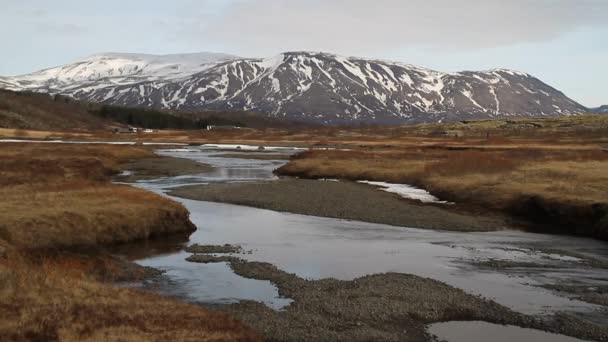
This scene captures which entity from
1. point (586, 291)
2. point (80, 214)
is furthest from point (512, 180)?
point (80, 214)

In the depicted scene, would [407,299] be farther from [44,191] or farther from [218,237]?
[44,191]

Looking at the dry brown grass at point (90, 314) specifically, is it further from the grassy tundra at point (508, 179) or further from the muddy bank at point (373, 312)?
the grassy tundra at point (508, 179)

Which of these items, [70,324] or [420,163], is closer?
[70,324]

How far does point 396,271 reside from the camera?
27250 millimetres

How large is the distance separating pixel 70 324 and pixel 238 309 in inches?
266

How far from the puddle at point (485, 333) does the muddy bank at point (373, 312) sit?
393 mm

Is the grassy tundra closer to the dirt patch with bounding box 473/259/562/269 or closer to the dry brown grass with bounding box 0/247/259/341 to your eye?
the dirt patch with bounding box 473/259/562/269

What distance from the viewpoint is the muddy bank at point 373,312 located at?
18.8 meters

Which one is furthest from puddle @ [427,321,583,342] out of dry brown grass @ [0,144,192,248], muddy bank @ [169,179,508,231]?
muddy bank @ [169,179,508,231]

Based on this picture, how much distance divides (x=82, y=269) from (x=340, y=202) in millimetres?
29603

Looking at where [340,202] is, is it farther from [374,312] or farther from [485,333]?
[485,333]

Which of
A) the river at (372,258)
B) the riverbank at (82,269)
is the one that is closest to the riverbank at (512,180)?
the river at (372,258)

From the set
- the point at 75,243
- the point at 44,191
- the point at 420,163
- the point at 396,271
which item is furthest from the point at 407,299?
the point at 420,163

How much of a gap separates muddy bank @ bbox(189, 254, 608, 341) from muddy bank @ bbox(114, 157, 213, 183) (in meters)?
46.3
